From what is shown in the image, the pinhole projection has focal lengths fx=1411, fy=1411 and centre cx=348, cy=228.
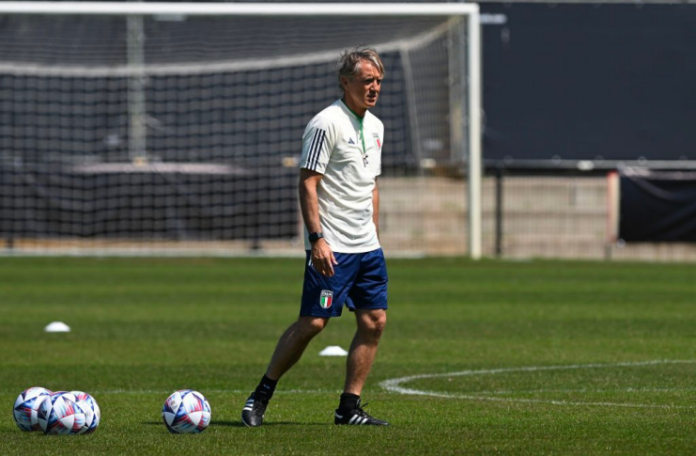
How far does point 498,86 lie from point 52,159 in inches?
392

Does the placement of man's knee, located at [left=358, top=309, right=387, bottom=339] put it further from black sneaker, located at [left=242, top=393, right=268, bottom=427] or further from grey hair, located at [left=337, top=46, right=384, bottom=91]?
grey hair, located at [left=337, top=46, right=384, bottom=91]

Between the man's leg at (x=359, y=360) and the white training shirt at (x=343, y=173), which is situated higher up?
the white training shirt at (x=343, y=173)

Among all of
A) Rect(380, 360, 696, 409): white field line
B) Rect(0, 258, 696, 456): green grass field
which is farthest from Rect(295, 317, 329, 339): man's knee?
Rect(380, 360, 696, 409): white field line

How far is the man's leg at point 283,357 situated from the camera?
806cm

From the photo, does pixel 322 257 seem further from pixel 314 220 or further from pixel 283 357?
pixel 283 357

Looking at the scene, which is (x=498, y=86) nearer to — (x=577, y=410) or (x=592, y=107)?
(x=592, y=107)

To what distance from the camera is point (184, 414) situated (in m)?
7.74

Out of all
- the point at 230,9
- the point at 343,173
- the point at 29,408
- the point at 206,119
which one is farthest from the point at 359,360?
the point at 206,119

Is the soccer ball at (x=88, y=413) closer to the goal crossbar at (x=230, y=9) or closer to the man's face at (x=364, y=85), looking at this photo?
the man's face at (x=364, y=85)

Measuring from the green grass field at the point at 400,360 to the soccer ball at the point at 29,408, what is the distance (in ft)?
0.23

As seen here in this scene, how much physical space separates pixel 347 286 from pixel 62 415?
68.5 inches

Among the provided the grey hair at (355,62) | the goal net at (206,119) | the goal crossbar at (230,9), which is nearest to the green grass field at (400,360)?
the grey hair at (355,62)

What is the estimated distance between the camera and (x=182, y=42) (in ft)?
86.7

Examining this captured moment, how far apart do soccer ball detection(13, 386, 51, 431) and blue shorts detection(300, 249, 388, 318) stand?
1532mm
